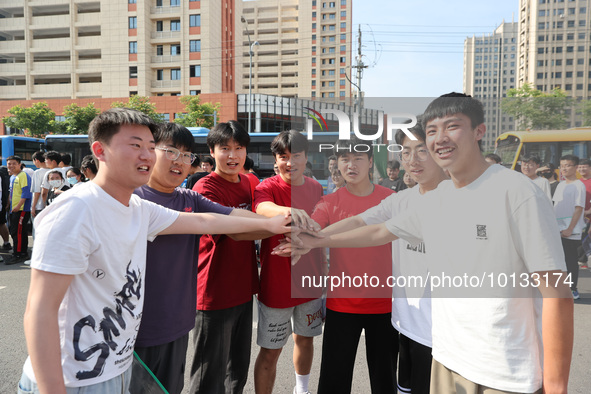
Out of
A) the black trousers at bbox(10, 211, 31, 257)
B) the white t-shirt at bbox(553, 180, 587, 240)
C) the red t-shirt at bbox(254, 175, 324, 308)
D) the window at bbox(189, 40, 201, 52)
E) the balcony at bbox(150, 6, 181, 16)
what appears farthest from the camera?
the window at bbox(189, 40, 201, 52)

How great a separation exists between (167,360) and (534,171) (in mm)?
1729

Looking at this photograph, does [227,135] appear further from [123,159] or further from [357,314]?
[357,314]

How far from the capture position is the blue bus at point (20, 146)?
15664 mm

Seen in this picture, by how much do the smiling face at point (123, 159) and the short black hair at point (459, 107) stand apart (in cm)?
106

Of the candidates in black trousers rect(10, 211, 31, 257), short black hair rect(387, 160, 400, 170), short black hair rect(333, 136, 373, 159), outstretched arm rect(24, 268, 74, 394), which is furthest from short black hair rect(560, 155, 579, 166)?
black trousers rect(10, 211, 31, 257)

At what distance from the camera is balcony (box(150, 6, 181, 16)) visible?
3678 centimetres

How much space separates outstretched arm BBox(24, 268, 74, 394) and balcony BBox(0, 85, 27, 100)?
4465cm

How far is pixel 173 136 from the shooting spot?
6.88ft

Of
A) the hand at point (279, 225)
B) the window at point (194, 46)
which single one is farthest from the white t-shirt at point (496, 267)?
the window at point (194, 46)

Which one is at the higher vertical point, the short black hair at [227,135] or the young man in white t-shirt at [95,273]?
the short black hair at [227,135]

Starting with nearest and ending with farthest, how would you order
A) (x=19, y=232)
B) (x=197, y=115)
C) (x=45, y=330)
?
1. (x=45, y=330)
2. (x=19, y=232)
3. (x=197, y=115)

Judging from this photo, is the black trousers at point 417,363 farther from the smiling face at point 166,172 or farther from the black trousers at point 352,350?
the smiling face at point 166,172

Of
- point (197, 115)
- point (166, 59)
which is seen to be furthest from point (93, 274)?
point (166, 59)

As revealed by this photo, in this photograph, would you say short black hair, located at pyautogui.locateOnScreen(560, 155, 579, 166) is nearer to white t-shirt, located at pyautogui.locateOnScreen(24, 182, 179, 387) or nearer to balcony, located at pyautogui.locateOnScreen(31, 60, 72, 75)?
white t-shirt, located at pyautogui.locateOnScreen(24, 182, 179, 387)
